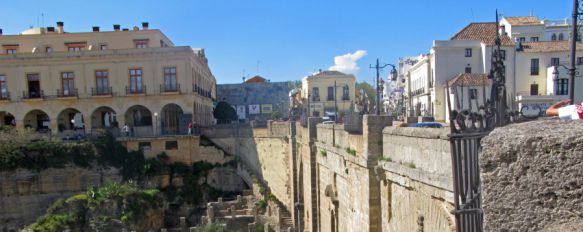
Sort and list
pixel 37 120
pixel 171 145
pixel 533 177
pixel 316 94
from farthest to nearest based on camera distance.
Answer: pixel 316 94
pixel 37 120
pixel 171 145
pixel 533 177

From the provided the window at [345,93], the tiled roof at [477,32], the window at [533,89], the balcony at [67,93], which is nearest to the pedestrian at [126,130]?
the balcony at [67,93]

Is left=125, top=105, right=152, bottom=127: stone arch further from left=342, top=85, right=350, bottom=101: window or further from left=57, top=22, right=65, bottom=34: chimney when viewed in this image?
left=342, top=85, right=350, bottom=101: window

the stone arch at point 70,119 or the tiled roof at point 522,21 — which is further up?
the tiled roof at point 522,21

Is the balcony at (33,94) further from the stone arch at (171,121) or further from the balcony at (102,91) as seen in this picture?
the stone arch at (171,121)

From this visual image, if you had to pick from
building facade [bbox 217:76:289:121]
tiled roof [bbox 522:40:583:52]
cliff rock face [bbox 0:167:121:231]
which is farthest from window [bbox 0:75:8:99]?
tiled roof [bbox 522:40:583:52]

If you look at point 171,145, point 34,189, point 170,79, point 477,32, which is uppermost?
point 477,32

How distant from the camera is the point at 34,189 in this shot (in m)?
27.9

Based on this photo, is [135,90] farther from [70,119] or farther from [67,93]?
[70,119]

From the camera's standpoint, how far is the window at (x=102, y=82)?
31219mm

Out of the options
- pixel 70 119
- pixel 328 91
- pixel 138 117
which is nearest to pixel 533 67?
pixel 328 91

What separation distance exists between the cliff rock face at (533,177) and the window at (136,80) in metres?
31.4

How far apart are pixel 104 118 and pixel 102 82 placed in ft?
15.1

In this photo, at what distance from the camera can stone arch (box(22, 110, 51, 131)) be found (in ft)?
108

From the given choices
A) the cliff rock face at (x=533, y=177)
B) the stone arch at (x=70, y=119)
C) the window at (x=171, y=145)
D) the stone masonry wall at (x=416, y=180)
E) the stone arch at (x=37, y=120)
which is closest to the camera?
the cliff rock face at (x=533, y=177)
